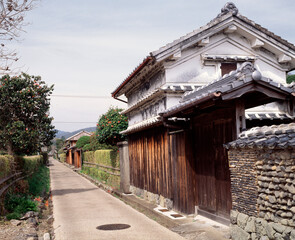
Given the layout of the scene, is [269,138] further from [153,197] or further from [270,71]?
[153,197]

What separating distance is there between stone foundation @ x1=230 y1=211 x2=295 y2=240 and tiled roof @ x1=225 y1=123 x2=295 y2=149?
4.34 feet

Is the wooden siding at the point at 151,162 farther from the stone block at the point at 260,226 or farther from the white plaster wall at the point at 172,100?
the stone block at the point at 260,226

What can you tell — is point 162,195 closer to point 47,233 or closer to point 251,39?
point 47,233

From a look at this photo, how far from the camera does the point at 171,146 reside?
452 inches

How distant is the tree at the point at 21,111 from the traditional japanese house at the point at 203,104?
714cm

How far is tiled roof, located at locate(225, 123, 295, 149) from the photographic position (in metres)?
5.32

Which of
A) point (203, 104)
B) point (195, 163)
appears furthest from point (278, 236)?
point (195, 163)

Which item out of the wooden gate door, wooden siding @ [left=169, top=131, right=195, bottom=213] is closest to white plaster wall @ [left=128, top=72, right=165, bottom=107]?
wooden siding @ [left=169, top=131, right=195, bottom=213]

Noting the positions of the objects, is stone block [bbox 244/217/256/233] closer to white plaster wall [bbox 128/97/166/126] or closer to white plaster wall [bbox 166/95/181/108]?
white plaster wall [bbox 166/95/181/108]

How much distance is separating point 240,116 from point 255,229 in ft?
7.76

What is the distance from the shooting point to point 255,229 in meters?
6.35

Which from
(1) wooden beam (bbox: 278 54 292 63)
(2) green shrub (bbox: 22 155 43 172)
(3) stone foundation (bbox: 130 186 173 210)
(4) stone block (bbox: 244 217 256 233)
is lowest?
(3) stone foundation (bbox: 130 186 173 210)

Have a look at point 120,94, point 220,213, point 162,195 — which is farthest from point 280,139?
point 120,94

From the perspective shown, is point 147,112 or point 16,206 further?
point 147,112
